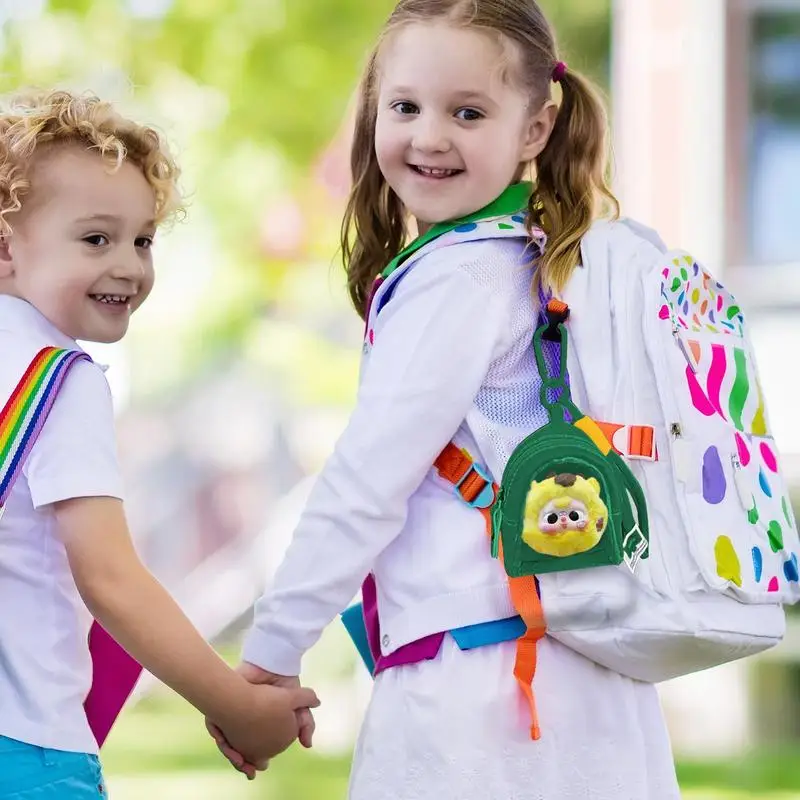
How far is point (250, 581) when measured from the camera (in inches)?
346

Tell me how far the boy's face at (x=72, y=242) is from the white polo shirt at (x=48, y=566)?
0.35 ft

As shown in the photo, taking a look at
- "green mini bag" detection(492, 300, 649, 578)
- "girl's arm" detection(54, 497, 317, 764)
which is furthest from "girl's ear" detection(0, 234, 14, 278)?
"green mini bag" detection(492, 300, 649, 578)

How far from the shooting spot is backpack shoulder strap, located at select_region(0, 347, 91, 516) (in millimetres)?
1911

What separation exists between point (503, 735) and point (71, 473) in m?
0.71

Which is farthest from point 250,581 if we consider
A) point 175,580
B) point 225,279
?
point 225,279

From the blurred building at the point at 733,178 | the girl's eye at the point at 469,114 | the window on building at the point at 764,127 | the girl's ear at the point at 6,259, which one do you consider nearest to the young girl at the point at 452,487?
the girl's eye at the point at 469,114

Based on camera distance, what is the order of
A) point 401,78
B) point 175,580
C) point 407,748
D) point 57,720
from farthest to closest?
point 175,580 → point 401,78 → point 407,748 → point 57,720

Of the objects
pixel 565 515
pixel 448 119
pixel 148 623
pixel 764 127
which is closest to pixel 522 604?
pixel 565 515

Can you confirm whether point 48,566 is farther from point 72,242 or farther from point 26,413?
point 72,242

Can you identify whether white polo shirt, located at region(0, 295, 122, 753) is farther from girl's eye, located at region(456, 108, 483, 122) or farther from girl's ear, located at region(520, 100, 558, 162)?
girl's ear, located at region(520, 100, 558, 162)

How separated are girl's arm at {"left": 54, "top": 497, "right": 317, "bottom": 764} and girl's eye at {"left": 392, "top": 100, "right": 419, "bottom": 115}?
31.6 inches

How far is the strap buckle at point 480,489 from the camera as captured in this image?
2.08 metres

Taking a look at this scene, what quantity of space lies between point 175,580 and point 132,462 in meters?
0.87

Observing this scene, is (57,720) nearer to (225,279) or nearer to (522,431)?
(522,431)
